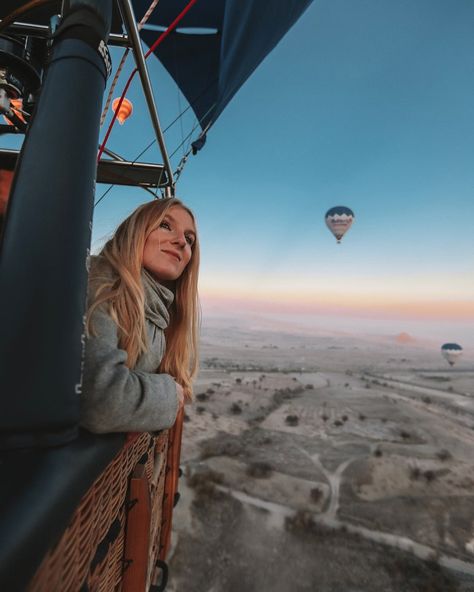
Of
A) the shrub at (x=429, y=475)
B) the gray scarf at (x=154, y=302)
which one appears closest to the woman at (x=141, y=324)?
the gray scarf at (x=154, y=302)

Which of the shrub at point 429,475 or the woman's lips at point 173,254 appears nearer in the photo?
the woman's lips at point 173,254

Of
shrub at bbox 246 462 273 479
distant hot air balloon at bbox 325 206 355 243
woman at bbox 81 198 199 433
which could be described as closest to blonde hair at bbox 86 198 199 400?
woman at bbox 81 198 199 433

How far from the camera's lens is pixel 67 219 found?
768 mm

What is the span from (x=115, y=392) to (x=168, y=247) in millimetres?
901

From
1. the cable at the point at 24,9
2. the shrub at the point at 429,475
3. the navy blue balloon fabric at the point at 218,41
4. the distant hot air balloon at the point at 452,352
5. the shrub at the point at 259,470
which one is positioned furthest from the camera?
the distant hot air balloon at the point at 452,352

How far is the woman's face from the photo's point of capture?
1.56 metres

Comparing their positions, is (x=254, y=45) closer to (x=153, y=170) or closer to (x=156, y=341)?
(x=153, y=170)

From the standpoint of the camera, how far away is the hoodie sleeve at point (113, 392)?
0.89 m

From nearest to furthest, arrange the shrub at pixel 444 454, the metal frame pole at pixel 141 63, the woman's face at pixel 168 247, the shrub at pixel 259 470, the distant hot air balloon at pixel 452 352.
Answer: the metal frame pole at pixel 141 63, the woman's face at pixel 168 247, the shrub at pixel 259 470, the shrub at pixel 444 454, the distant hot air balloon at pixel 452 352

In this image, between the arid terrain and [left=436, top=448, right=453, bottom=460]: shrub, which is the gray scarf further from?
[left=436, top=448, right=453, bottom=460]: shrub

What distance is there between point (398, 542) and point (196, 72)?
10658 mm

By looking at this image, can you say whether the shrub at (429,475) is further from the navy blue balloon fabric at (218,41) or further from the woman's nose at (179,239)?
the navy blue balloon fabric at (218,41)

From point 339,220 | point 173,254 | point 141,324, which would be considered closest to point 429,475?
point 173,254

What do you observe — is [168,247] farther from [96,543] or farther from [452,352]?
[452,352]
